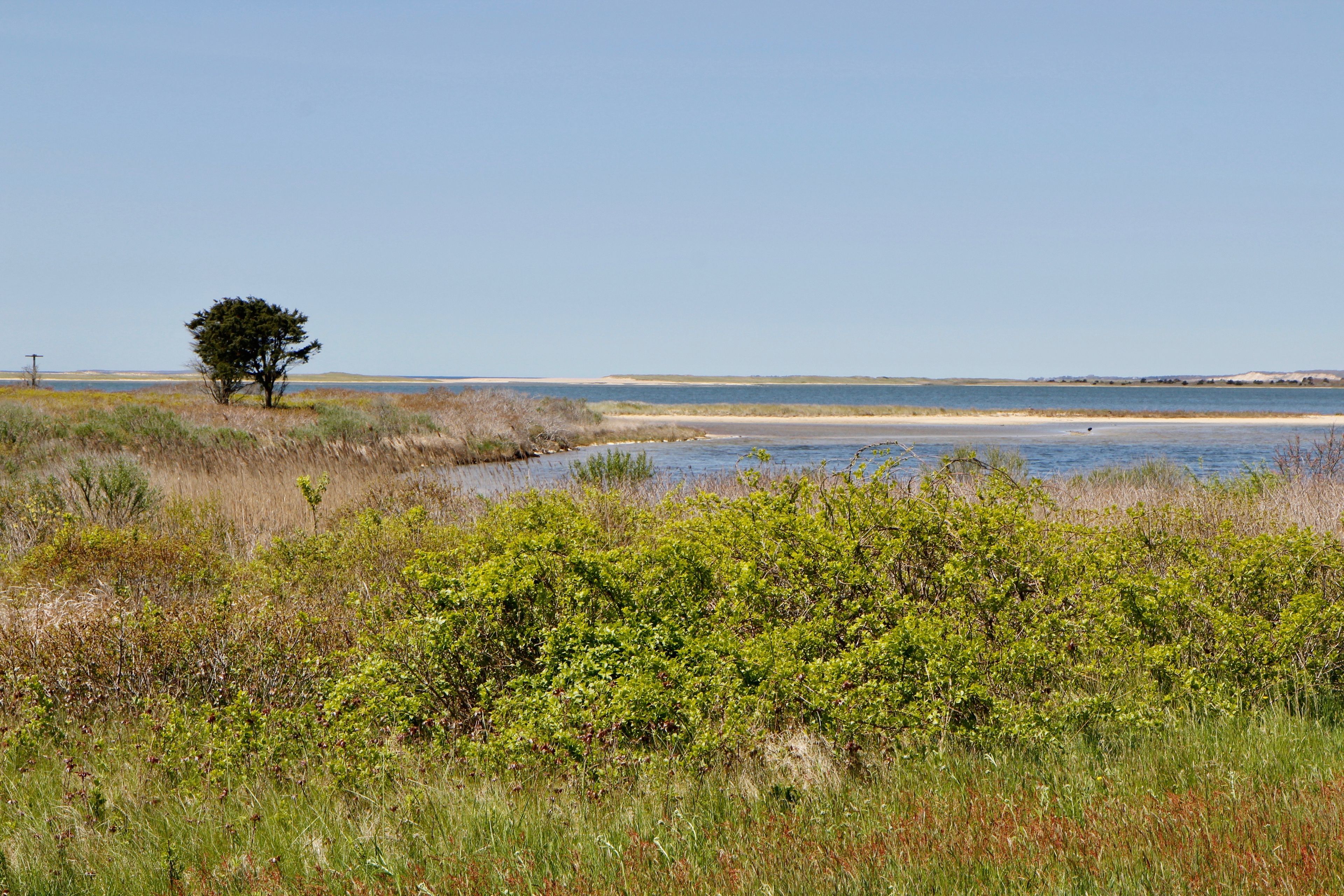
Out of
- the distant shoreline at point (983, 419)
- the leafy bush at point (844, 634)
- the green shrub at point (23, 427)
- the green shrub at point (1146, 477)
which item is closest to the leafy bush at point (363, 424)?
the green shrub at point (23, 427)

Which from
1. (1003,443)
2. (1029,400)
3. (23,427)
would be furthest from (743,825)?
(1029,400)

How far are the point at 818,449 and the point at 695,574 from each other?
41.3m

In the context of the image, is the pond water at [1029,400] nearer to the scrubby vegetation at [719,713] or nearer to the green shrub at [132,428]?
the green shrub at [132,428]

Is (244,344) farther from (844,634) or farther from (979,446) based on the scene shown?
(844,634)

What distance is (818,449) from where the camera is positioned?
47.2 meters

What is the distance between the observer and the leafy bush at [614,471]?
56.9ft

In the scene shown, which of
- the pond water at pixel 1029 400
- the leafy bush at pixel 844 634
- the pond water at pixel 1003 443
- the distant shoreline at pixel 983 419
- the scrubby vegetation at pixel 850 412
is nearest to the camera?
the leafy bush at pixel 844 634

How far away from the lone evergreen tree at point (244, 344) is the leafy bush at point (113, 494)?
3898 cm

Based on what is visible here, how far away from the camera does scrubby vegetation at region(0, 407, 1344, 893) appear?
3891 millimetres

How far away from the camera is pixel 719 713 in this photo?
221 inches

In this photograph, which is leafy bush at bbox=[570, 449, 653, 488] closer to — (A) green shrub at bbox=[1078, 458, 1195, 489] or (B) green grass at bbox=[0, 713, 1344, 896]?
(A) green shrub at bbox=[1078, 458, 1195, 489]

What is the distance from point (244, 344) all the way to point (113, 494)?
4035cm

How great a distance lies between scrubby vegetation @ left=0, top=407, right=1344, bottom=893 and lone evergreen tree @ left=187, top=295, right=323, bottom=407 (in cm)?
4552

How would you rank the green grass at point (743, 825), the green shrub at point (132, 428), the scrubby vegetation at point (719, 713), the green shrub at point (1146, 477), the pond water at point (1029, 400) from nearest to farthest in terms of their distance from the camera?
the green grass at point (743, 825)
the scrubby vegetation at point (719, 713)
the green shrub at point (1146, 477)
the green shrub at point (132, 428)
the pond water at point (1029, 400)
